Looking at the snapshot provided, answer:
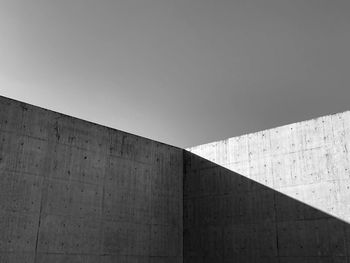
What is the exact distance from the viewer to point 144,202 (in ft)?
27.0

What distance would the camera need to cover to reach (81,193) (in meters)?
7.24

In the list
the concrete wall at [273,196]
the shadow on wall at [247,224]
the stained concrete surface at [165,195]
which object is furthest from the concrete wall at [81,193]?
the concrete wall at [273,196]

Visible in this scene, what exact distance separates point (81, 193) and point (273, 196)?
11.5 feet

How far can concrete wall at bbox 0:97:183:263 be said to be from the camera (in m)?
6.39

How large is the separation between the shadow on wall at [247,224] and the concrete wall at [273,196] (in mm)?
16

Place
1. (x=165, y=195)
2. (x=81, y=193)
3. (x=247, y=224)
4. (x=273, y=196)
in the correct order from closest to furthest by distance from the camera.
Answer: (x=81, y=193) → (x=273, y=196) → (x=247, y=224) → (x=165, y=195)

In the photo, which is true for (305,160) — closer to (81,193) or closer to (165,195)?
(165,195)

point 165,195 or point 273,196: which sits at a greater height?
point 165,195

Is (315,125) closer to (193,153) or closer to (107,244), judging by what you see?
(193,153)

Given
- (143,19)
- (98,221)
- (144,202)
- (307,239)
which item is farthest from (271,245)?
(143,19)

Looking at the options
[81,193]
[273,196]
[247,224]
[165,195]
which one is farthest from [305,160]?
[81,193]

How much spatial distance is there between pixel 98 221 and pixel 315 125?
14.1ft

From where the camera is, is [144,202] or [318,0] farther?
[144,202]

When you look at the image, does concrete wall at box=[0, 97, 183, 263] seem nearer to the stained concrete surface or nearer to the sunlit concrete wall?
the stained concrete surface
